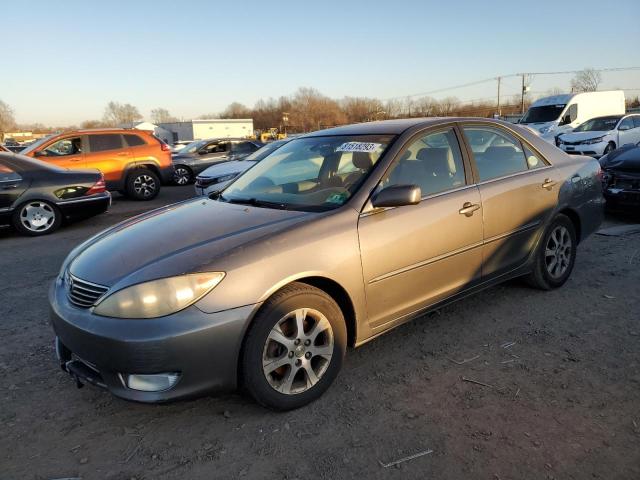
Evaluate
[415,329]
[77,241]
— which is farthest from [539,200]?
[77,241]

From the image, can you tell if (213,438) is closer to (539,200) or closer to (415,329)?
(415,329)

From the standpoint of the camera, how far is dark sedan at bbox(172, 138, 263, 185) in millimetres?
15109

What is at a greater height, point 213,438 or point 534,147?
point 534,147

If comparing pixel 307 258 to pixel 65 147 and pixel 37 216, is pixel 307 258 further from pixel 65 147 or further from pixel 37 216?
pixel 65 147

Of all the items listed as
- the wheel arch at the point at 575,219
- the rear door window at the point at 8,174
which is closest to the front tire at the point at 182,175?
the rear door window at the point at 8,174

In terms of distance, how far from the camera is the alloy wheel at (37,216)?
7863 mm

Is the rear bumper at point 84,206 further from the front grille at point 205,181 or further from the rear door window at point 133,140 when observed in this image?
the rear door window at point 133,140

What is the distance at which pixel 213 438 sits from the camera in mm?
2588

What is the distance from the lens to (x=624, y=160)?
23.1ft

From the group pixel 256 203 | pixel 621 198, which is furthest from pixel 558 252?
pixel 621 198

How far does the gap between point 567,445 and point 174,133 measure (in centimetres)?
7865

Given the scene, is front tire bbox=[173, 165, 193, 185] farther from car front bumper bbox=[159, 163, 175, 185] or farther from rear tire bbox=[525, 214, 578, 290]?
rear tire bbox=[525, 214, 578, 290]

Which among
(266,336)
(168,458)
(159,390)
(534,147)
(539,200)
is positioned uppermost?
(534,147)

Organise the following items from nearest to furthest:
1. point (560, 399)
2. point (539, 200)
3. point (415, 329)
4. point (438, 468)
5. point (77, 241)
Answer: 1. point (438, 468)
2. point (560, 399)
3. point (415, 329)
4. point (539, 200)
5. point (77, 241)
